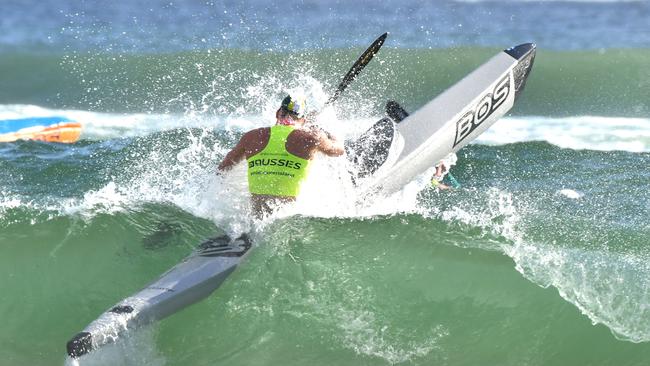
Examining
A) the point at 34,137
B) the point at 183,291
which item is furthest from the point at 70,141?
the point at 183,291

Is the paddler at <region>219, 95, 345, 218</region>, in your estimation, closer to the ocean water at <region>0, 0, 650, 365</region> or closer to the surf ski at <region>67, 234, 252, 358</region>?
the ocean water at <region>0, 0, 650, 365</region>

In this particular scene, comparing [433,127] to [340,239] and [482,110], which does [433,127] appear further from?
[340,239]

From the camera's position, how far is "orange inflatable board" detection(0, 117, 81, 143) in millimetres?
9938

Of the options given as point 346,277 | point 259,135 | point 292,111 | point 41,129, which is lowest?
point 346,277

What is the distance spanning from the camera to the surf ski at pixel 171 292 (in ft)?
15.9

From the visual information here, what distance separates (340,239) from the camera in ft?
21.6

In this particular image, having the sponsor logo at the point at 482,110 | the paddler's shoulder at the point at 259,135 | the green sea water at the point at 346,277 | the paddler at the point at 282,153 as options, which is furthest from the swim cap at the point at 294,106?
the sponsor logo at the point at 482,110

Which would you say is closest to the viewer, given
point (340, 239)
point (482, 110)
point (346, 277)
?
point (346, 277)

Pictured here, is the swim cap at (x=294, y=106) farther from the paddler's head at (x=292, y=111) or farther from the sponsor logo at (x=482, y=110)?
the sponsor logo at (x=482, y=110)

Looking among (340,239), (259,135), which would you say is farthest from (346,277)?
(259,135)

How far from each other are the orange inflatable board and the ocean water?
1.03 feet

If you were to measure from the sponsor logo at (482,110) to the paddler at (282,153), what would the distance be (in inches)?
59.3

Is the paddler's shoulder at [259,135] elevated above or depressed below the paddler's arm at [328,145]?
above

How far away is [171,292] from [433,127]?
9.42ft
